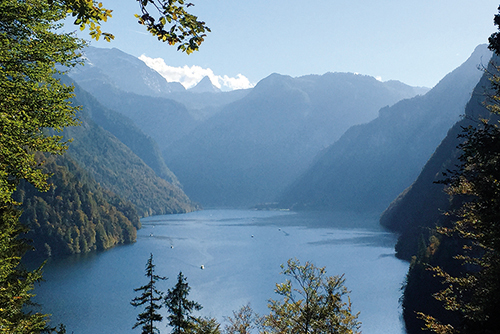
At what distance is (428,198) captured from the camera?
5610 inches

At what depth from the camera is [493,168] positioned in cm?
1267

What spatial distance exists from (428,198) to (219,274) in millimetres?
87083

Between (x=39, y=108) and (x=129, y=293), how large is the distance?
258 feet

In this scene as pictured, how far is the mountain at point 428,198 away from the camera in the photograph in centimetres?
12024

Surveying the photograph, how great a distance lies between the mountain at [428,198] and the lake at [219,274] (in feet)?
29.6

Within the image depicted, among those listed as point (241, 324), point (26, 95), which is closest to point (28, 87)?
point (26, 95)

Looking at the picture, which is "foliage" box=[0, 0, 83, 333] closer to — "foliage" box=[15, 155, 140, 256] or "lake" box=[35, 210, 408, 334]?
"lake" box=[35, 210, 408, 334]

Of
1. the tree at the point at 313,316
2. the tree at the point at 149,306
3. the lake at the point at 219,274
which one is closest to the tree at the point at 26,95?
the tree at the point at 313,316

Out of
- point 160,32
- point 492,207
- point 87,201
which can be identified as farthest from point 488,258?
point 87,201

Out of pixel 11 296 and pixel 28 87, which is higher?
pixel 28 87

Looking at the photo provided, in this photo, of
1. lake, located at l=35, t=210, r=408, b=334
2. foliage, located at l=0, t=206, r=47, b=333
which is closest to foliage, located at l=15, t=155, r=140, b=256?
lake, located at l=35, t=210, r=408, b=334

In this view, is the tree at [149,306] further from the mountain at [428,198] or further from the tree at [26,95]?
the mountain at [428,198]

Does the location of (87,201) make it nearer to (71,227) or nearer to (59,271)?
(71,227)

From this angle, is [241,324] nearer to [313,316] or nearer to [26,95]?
[313,316]
